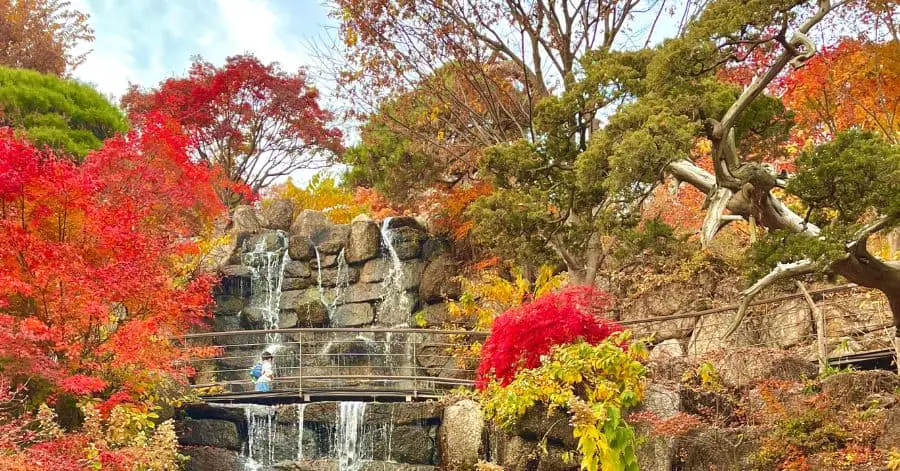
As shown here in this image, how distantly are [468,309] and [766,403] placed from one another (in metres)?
6.88

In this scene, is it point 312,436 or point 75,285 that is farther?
point 312,436

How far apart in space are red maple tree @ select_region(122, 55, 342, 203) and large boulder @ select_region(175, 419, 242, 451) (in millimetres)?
9279

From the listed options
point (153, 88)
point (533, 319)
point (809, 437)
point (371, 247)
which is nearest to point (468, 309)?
point (371, 247)

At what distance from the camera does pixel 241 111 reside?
1928cm

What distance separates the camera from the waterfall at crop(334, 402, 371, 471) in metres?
10.8

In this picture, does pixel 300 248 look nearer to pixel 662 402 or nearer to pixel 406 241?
pixel 406 241

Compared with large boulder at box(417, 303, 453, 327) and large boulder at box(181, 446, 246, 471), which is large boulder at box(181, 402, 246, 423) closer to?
large boulder at box(181, 446, 246, 471)

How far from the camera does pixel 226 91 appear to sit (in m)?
19.2

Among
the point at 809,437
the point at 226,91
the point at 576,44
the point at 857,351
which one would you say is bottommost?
Answer: the point at 809,437

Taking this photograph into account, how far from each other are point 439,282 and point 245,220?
467cm

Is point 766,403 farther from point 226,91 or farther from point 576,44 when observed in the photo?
point 226,91

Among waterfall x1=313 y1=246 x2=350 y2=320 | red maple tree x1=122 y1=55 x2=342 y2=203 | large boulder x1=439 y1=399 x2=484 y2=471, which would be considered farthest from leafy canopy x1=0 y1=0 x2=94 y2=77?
large boulder x1=439 y1=399 x2=484 y2=471

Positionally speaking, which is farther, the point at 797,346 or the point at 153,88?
the point at 153,88

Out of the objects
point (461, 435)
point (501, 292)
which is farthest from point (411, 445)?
point (501, 292)
